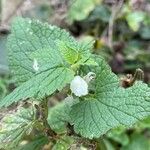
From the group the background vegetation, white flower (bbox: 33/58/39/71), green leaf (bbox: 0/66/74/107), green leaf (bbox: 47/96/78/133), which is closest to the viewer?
green leaf (bbox: 0/66/74/107)

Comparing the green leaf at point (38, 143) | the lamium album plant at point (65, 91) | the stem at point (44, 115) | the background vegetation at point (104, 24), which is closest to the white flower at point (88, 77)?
the lamium album plant at point (65, 91)

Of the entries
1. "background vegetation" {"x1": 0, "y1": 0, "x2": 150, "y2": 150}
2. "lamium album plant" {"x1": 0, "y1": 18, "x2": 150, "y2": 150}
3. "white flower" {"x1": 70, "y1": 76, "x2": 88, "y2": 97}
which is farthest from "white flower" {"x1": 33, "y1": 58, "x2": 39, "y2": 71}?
"background vegetation" {"x1": 0, "y1": 0, "x2": 150, "y2": 150}

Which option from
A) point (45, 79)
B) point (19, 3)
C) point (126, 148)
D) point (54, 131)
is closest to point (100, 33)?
point (19, 3)

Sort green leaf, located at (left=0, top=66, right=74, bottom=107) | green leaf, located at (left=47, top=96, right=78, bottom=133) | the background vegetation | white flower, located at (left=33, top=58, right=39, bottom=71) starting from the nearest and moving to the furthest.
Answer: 1. green leaf, located at (left=0, top=66, right=74, bottom=107)
2. white flower, located at (left=33, top=58, right=39, bottom=71)
3. green leaf, located at (left=47, top=96, right=78, bottom=133)
4. the background vegetation

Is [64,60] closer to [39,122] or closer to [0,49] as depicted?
[39,122]

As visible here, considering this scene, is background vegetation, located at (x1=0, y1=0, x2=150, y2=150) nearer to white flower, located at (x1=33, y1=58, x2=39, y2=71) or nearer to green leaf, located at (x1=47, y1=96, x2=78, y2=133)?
green leaf, located at (x1=47, y1=96, x2=78, y2=133)

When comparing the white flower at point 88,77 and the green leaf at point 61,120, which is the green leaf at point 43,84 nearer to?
the white flower at point 88,77

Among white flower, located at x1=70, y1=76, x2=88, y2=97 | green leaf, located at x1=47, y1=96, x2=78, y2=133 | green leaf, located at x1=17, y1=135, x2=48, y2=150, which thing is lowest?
green leaf, located at x1=17, y1=135, x2=48, y2=150
